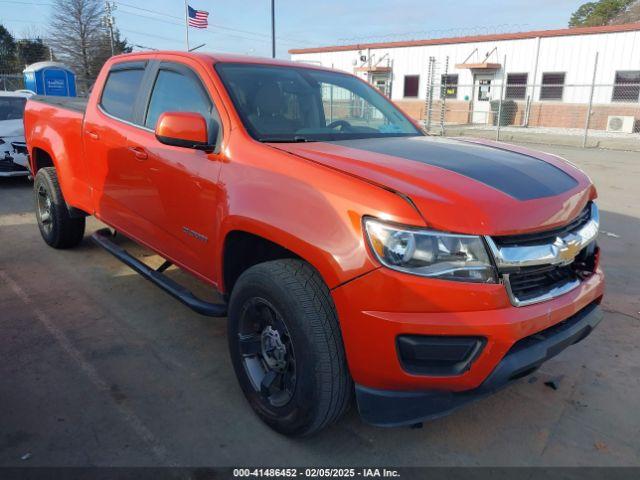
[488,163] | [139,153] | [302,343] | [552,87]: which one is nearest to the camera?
[302,343]

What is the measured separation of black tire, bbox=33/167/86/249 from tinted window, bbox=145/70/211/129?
6.50 feet

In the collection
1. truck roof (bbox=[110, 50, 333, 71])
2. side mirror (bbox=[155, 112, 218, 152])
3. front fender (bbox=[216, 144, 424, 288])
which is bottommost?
front fender (bbox=[216, 144, 424, 288])

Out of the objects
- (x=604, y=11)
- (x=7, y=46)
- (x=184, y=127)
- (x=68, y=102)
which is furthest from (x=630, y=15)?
(x=7, y=46)

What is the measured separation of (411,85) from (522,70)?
581cm

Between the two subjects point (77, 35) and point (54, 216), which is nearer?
point (54, 216)

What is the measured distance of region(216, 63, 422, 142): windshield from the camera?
118 inches

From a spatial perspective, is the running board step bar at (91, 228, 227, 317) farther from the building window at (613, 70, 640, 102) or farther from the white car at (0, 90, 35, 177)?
the building window at (613, 70, 640, 102)

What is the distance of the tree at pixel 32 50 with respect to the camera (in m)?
45.3

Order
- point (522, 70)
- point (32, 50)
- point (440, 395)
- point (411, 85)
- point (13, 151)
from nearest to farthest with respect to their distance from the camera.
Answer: point (440, 395), point (13, 151), point (522, 70), point (411, 85), point (32, 50)

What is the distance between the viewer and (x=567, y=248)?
2.27 m

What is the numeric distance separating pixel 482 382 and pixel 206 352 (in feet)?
6.38

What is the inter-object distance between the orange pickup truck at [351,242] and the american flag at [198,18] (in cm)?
2154

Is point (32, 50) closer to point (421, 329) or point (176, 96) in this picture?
point (176, 96)

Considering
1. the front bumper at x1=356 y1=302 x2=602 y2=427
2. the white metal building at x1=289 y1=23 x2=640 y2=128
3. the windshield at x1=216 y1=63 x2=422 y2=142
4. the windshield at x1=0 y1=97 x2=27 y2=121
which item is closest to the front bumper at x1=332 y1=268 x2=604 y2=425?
the front bumper at x1=356 y1=302 x2=602 y2=427
